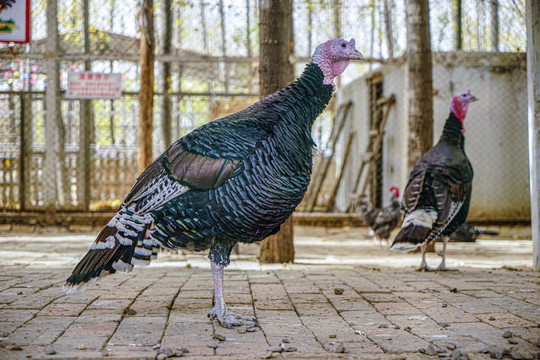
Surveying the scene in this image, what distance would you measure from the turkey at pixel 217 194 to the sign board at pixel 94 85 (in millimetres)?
6910

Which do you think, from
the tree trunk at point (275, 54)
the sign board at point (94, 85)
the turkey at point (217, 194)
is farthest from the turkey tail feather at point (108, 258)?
the sign board at point (94, 85)

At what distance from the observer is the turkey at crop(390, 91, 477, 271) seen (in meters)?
6.25

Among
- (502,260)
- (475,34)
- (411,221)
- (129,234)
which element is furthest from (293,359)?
(475,34)

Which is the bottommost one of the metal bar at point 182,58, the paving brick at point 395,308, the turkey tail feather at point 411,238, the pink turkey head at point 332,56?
the paving brick at point 395,308

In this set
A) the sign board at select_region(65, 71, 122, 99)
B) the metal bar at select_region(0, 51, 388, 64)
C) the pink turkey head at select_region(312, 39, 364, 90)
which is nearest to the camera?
the pink turkey head at select_region(312, 39, 364, 90)

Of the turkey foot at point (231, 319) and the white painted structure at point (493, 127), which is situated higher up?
the white painted structure at point (493, 127)

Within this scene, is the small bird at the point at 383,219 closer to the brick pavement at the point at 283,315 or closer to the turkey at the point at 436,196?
the turkey at the point at 436,196

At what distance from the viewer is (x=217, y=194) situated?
364 cm

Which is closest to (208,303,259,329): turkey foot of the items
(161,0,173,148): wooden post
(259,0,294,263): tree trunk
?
(259,0,294,263): tree trunk

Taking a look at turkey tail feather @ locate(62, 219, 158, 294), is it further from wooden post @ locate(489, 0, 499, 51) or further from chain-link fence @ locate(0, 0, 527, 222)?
wooden post @ locate(489, 0, 499, 51)

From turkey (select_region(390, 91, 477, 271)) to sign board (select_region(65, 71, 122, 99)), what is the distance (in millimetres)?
5729

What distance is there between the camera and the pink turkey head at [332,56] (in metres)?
4.11

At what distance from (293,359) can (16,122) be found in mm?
10021

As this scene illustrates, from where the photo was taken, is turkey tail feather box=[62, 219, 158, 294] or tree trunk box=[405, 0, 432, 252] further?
tree trunk box=[405, 0, 432, 252]
